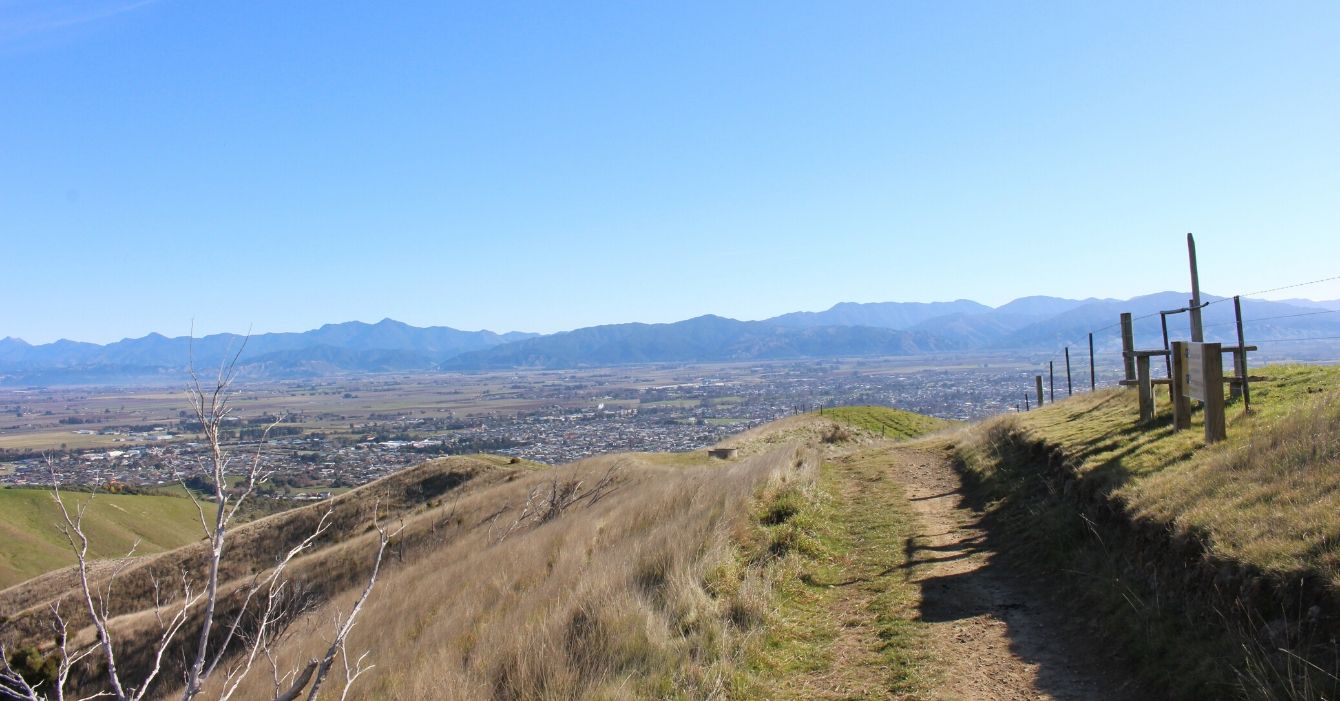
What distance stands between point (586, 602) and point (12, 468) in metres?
91.5

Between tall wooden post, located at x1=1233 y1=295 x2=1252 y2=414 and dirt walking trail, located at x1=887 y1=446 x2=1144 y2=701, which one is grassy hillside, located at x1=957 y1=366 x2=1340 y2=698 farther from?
dirt walking trail, located at x1=887 y1=446 x2=1144 y2=701

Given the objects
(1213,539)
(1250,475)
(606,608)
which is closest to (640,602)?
(606,608)

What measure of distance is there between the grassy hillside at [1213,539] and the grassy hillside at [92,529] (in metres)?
46.9

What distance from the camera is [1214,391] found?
8.49 metres

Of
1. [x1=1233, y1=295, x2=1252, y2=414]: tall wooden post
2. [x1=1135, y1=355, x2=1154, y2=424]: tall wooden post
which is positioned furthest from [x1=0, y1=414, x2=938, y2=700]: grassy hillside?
[x1=1233, y1=295, x2=1252, y2=414]: tall wooden post

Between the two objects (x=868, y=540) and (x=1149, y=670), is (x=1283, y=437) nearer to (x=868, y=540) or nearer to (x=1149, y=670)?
(x=1149, y=670)

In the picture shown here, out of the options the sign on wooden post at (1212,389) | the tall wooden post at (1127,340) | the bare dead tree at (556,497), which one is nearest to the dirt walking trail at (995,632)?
the sign on wooden post at (1212,389)

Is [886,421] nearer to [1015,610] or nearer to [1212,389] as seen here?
[1212,389]

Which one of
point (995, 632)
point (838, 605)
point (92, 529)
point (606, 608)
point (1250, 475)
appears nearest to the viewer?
point (995, 632)

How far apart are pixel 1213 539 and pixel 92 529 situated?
57240 millimetres

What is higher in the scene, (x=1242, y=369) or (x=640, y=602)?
(x=1242, y=369)

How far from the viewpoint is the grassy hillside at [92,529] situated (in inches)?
1732

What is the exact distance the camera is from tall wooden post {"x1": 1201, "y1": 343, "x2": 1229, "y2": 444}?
27.8 feet

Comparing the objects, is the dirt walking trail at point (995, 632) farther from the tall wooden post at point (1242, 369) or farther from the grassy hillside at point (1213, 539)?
the tall wooden post at point (1242, 369)
